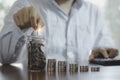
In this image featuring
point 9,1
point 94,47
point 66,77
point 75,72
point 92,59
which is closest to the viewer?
point 66,77

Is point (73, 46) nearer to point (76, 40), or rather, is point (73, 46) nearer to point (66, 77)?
point (76, 40)

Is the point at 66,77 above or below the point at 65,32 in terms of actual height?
below

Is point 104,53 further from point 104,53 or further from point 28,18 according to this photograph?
point 28,18

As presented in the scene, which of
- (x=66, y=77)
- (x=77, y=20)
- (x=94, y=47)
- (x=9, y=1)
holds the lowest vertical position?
(x=66, y=77)

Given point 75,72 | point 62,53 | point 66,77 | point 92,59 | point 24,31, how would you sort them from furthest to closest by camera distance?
point 62,53
point 92,59
point 24,31
point 75,72
point 66,77

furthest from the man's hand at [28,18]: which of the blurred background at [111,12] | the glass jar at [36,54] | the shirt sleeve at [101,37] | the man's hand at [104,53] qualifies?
the blurred background at [111,12]

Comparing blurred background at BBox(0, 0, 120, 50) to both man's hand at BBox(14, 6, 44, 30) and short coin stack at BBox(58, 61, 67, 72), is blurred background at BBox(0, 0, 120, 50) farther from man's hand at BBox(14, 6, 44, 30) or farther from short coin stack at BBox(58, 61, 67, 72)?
short coin stack at BBox(58, 61, 67, 72)

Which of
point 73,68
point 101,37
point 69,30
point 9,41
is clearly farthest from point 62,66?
point 101,37

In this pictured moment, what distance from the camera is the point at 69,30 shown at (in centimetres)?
151

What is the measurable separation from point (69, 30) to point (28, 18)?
487mm

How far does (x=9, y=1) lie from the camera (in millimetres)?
2818

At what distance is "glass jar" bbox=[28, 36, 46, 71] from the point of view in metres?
0.92

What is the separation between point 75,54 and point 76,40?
0.07 m

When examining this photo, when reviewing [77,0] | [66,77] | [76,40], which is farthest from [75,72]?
[77,0]
